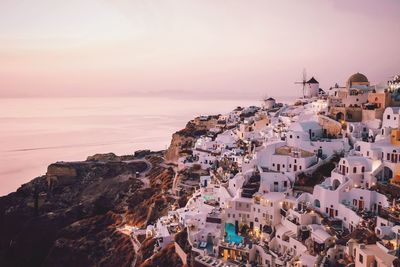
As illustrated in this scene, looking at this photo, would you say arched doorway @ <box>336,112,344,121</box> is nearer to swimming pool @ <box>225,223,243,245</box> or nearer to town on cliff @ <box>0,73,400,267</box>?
town on cliff @ <box>0,73,400,267</box>

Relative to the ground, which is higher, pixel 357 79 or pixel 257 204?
pixel 357 79

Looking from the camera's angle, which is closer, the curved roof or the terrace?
the terrace

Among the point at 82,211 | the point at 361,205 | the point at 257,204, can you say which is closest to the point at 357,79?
the point at 361,205

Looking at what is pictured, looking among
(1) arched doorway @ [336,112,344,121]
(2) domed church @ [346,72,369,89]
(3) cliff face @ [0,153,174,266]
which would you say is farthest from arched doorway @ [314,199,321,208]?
(2) domed church @ [346,72,369,89]

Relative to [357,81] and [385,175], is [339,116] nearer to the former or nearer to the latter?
[357,81]

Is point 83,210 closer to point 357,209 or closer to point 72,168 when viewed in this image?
point 72,168

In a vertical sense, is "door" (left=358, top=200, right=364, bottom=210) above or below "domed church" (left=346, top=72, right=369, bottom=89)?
below
